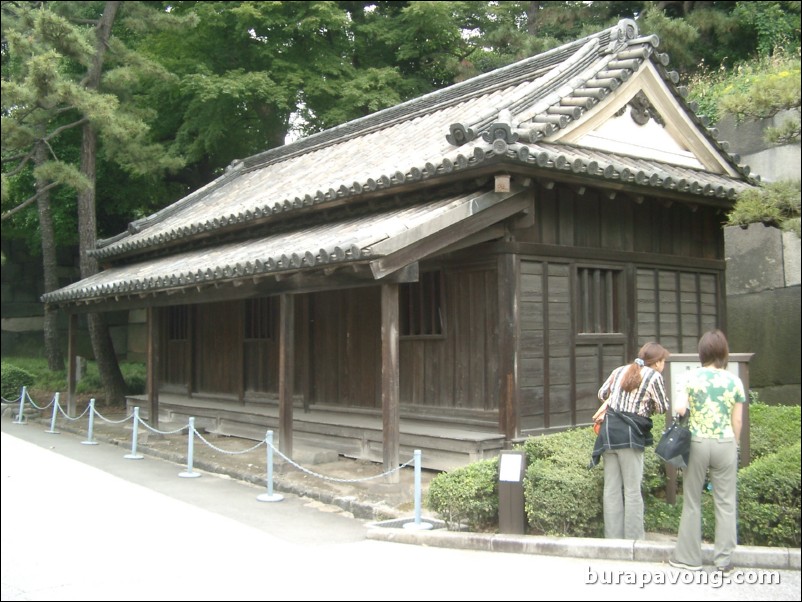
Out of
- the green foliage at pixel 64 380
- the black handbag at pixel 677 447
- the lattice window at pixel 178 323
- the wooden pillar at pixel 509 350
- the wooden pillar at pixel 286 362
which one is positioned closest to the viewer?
the black handbag at pixel 677 447

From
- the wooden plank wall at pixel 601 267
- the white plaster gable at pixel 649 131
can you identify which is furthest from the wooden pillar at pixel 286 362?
the white plaster gable at pixel 649 131

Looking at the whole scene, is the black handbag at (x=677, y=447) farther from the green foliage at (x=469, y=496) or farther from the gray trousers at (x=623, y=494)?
the green foliage at (x=469, y=496)

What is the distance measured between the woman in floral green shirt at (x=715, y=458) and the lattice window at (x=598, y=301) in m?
4.86

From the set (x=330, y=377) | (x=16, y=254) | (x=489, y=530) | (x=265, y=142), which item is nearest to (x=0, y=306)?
(x=16, y=254)

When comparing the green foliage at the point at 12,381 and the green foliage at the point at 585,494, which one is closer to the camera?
the green foliage at the point at 585,494

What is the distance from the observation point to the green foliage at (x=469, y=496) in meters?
7.46

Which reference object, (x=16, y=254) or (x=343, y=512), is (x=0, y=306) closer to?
(x=16, y=254)

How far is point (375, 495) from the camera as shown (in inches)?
363

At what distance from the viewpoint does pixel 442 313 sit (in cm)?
1103

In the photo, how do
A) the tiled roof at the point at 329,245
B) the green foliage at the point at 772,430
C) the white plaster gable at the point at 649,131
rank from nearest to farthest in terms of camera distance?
the green foliage at the point at 772,430, the tiled roof at the point at 329,245, the white plaster gable at the point at 649,131

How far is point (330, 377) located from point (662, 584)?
830cm

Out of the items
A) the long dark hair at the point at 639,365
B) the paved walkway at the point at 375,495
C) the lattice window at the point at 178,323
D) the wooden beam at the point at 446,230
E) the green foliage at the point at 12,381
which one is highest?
the wooden beam at the point at 446,230

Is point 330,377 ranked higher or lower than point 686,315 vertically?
lower

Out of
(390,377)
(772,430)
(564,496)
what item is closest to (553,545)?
(564,496)
